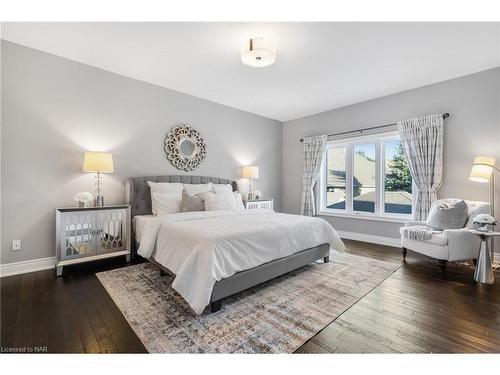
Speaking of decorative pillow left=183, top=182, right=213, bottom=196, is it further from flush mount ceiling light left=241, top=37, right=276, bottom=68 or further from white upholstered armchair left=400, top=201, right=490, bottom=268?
white upholstered armchair left=400, top=201, right=490, bottom=268

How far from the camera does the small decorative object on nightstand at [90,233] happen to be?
2746mm

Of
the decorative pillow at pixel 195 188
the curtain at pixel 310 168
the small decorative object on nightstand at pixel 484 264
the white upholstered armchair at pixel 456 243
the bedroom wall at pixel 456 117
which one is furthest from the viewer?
the curtain at pixel 310 168

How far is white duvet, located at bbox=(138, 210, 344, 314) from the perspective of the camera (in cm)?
190

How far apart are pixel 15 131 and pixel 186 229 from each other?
2.43 meters

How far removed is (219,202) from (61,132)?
7.49 ft

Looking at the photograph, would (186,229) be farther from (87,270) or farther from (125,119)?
(125,119)

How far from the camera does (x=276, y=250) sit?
2.48 m

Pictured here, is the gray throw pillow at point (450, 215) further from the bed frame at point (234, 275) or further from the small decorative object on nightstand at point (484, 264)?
the bed frame at point (234, 275)

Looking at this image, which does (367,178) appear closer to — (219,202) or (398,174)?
(398,174)

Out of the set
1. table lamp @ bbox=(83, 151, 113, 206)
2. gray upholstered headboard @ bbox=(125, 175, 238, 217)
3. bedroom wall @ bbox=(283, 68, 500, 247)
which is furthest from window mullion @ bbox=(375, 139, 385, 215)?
table lamp @ bbox=(83, 151, 113, 206)

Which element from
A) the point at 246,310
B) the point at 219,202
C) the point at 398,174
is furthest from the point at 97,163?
the point at 398,174

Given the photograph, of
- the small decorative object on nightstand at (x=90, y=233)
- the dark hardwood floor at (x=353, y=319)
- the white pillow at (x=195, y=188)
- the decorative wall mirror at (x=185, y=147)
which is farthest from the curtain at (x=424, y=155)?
the small decorative object on nightstand at (x=90, y=233)

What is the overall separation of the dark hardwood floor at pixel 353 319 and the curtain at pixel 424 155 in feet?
4.38
